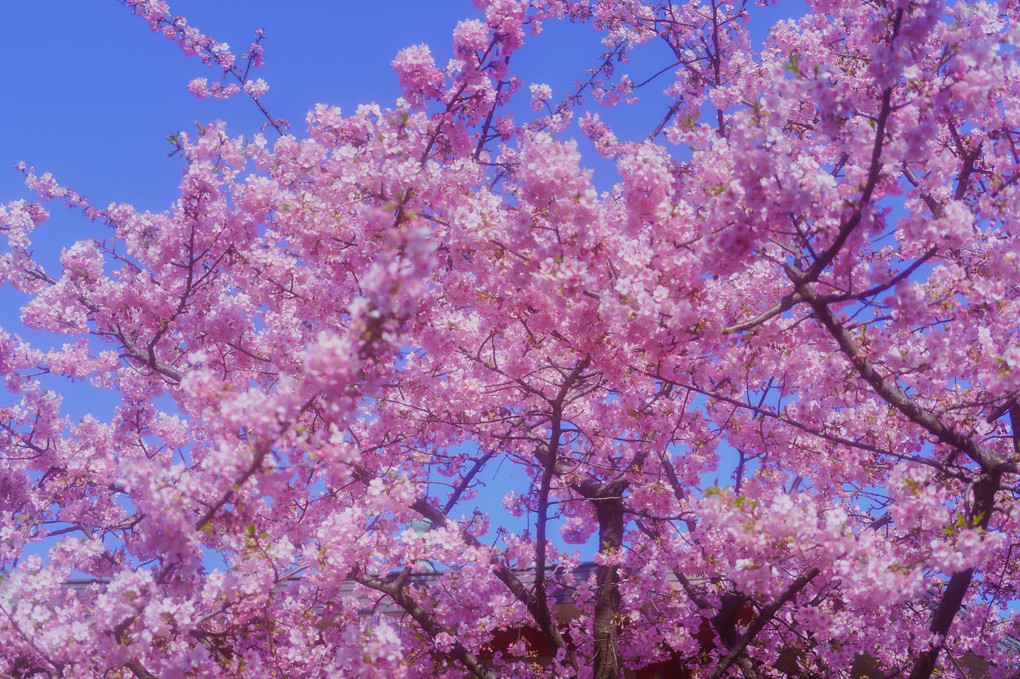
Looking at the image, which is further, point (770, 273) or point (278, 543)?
point (770, 273)

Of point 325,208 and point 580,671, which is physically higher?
point 325,208

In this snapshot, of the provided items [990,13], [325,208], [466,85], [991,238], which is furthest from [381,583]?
[990,13]

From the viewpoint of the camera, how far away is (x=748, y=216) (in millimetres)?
4648

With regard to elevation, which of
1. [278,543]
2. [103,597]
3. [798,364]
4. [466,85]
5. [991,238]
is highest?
[466,85]

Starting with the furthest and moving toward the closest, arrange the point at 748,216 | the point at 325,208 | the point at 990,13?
the point at 325,208 → the point at 990,13 → the point at 748,216

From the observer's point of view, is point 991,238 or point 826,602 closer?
point 991,238

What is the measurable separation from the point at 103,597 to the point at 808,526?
16.3ft

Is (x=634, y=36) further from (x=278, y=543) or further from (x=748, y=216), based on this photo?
(x=278, y=543)

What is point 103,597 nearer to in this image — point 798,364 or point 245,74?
point 798,364

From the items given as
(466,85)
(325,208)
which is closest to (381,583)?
(325,208)

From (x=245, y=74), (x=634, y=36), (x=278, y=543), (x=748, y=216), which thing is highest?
(x=634, y=36)

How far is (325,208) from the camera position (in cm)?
654

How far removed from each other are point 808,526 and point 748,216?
2.27 meters

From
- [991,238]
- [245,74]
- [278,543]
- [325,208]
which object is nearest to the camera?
[278,543]
